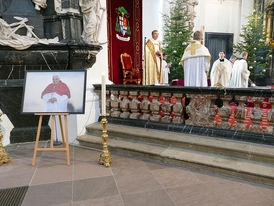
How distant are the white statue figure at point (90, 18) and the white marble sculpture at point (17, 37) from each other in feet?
2.14

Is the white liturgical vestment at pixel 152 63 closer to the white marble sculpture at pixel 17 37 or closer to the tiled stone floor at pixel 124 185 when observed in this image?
the white marble sculpture at pixel 17 37

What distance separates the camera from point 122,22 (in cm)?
698

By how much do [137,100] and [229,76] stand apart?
4.41 m

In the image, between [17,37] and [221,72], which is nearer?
[17,37]

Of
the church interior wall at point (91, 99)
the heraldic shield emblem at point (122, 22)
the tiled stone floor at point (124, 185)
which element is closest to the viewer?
the tiled stone floor at point (124, 185)

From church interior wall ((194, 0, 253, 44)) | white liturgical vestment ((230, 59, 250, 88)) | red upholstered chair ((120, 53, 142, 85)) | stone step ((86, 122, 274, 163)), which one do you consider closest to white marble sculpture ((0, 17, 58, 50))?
stone step ((86, 122, 274, 163))

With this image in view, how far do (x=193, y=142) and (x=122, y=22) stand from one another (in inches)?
199

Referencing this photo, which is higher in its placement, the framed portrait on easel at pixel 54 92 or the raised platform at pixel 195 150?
the framed portrait on easel at pixel 54 92

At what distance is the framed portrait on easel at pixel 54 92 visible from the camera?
3.11 m

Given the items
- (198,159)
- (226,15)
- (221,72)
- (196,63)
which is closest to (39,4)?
(196,63)

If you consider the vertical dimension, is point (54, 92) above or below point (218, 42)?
below

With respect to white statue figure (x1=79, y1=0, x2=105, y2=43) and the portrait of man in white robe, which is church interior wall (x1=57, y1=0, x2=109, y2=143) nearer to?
white statue figure (x1=79, y1=0, x2=105, y2=43)

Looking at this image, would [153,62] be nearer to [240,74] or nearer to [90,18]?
[90,18]

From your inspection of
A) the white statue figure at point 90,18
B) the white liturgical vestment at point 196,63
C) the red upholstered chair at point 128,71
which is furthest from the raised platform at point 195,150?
the red upholstered chair at point 128,71
